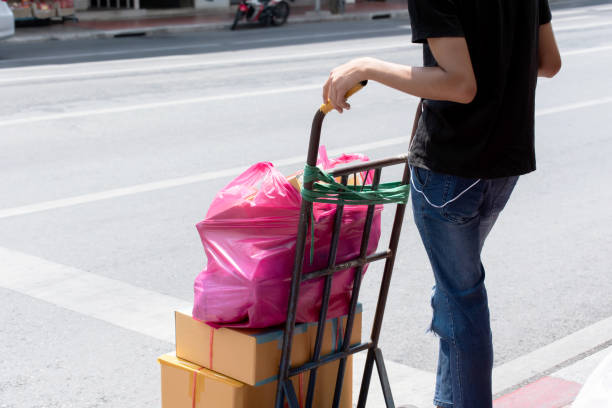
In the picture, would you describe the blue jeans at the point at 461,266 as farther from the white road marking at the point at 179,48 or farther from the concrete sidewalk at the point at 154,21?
the concrete sidewalk at the point at 154,21

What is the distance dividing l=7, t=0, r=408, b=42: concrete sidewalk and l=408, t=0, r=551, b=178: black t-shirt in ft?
57.0

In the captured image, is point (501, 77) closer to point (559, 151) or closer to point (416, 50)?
point (559, 151)

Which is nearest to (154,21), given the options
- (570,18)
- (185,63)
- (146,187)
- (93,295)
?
(185,63)

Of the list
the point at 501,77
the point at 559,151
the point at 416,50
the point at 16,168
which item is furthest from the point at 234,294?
the point at 416,50

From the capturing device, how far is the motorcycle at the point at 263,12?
22.8 m

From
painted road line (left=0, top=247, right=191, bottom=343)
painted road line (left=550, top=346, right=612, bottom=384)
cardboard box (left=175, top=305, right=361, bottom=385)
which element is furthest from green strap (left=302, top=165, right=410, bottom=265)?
painted road line (left=0, top=247, right=191, bottom=343)

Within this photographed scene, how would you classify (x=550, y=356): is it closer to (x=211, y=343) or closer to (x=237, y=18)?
(x=211, y=343)

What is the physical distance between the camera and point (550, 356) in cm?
436

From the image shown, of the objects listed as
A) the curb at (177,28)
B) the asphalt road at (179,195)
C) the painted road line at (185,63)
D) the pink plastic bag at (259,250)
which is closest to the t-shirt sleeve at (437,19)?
the pink plastic bag at (259,250)

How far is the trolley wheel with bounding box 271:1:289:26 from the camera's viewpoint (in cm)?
2358

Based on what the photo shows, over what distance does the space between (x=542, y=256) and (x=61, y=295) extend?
2982 millimetres

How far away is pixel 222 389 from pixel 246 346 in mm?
190

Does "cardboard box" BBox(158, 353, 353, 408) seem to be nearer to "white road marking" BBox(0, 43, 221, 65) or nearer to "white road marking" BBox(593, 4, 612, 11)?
"white road marking" BBox(0, 43, 221, 65)

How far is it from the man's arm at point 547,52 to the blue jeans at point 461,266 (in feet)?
1.39
